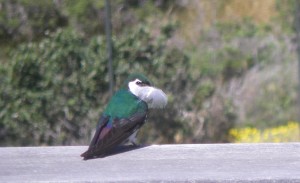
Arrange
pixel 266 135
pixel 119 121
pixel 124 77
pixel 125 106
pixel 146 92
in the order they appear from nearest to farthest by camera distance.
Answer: pixel 119 121
pixel 125 106
pixel 146 92
pixel 124 77
pixel 266 135

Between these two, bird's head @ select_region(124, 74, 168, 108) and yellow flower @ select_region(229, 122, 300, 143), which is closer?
bird's head @ select_region(124, 74, 168, 108)

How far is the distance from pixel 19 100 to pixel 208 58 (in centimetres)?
314

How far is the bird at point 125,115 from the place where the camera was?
11.8 feet

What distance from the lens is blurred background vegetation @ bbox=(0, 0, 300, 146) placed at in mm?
7031

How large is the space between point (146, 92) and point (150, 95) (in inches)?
2.5

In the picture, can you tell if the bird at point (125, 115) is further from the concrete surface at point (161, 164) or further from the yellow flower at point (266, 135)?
the yellow flower at point (266, 135)

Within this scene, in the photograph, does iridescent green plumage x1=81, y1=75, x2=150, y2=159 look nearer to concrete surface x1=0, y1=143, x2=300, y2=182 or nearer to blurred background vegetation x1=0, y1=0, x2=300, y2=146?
concrete surface x1=0, y1=143, x2=300, y2=182

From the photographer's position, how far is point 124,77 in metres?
7.14

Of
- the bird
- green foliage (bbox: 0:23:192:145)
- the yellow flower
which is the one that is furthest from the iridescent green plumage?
the yellow flower

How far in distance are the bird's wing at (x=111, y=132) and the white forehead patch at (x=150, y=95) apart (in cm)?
9

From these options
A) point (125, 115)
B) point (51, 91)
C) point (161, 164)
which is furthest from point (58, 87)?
point (161, 164)

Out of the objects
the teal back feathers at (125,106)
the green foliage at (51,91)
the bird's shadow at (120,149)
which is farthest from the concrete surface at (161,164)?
the green foliage at (51,91)

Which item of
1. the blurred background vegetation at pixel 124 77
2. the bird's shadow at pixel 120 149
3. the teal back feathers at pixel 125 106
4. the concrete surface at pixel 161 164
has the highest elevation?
the teal back feathers at pixel 125 106

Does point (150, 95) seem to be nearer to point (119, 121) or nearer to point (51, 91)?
point (119, 121)
